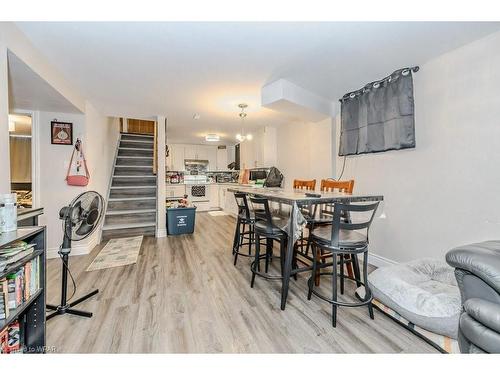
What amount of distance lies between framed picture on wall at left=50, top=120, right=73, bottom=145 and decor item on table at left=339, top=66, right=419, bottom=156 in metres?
3.73

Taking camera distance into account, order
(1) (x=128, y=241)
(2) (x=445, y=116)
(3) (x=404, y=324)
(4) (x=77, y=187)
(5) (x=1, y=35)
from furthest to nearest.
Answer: (1) (x=128, y=241)
(4) (x=77, y=187)
(2) (x=445, y=116)
(3) (x=404, y=324)
(5) (x=1, y=35)

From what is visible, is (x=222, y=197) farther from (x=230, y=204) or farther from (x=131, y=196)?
(x=131, y=196)

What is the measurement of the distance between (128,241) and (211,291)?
7.61 ft

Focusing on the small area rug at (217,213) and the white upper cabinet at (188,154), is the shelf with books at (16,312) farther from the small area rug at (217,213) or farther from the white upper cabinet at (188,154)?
the white upper cabinet at (188,154)

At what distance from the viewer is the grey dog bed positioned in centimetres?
141

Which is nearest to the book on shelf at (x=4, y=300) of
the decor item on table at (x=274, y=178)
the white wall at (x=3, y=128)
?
the white wall at (x=3, y=128)

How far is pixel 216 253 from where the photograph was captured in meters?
3.22

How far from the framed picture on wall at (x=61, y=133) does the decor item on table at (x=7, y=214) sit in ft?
7.27

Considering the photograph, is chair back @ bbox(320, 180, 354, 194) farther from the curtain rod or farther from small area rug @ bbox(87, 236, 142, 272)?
small area rug @ bbox(87, 236, 142, 272)

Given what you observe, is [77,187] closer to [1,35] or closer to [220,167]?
[1,35]

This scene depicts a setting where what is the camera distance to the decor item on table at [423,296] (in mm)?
1407

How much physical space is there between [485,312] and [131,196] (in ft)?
16.4
